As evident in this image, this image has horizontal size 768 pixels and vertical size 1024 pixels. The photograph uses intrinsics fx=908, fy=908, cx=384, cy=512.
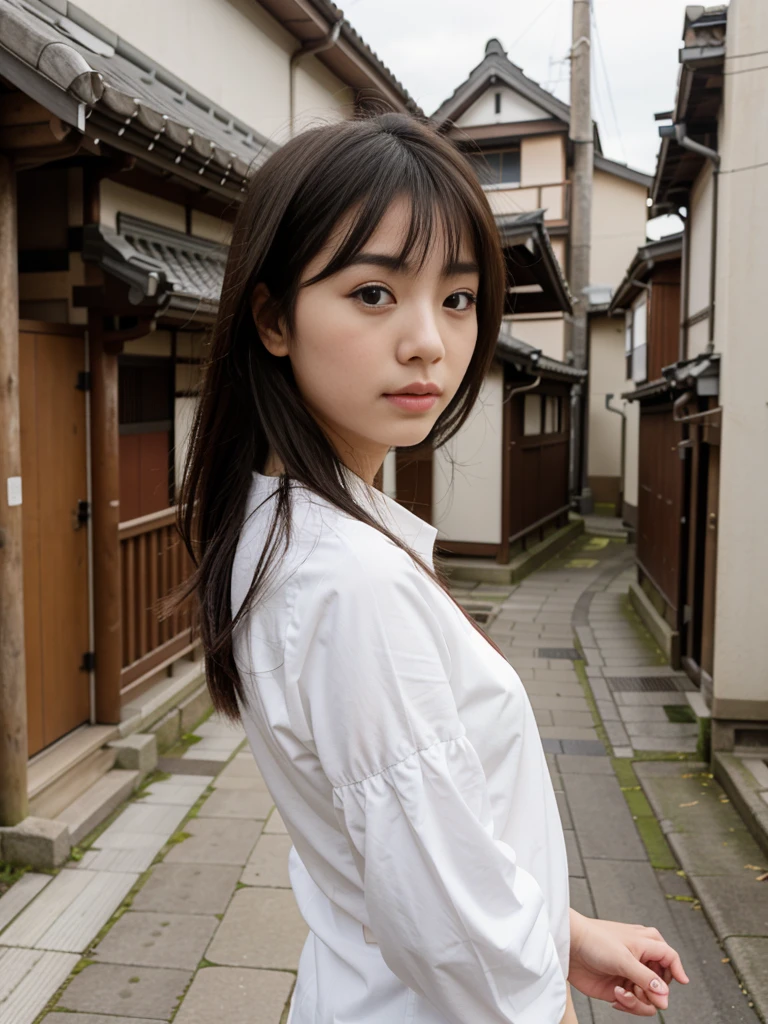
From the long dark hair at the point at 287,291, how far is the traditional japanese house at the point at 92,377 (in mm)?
2663

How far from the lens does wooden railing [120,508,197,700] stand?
6.25 meters

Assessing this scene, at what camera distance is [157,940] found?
13.5 feet

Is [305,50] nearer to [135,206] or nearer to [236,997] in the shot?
[135,206]

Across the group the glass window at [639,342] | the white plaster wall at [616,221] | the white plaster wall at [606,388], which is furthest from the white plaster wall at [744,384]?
the white plaster wall at [616,221]

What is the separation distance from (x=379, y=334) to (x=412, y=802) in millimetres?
609

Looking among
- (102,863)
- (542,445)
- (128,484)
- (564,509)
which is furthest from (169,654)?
(564,509)

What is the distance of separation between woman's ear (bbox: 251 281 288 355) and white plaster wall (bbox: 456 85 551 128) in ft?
73.4

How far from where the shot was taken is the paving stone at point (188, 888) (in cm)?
443

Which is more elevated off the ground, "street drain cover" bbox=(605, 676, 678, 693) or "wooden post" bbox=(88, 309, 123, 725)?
"wooden post" bbox=(88, 309, 123, 725)

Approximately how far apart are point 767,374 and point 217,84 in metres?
6.07

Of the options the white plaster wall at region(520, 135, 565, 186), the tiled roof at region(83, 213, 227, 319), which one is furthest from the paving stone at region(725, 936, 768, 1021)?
the white plaster wall at region(520, 135, 565, 186)

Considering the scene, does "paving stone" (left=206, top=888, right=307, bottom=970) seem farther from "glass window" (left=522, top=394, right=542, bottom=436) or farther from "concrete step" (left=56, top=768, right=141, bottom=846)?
"glass window" (left=522, top=394, right=542, bottom=436)

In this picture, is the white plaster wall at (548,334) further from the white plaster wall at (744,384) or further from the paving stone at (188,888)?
the paving stone at (188,888)

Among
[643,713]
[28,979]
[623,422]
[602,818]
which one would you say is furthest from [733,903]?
[623,422]
